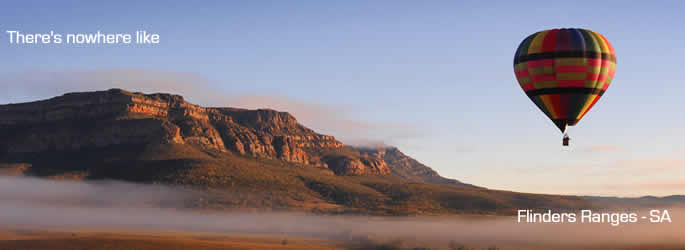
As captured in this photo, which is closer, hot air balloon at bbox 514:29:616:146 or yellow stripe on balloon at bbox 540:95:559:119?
hot air balloon at bbox 514:29:616:146

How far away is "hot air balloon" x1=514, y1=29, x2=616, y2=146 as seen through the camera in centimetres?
6956

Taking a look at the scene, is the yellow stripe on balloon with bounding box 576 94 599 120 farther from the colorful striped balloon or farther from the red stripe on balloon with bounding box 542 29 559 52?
the red stripe on balloon with bounding box 542 29 559 52

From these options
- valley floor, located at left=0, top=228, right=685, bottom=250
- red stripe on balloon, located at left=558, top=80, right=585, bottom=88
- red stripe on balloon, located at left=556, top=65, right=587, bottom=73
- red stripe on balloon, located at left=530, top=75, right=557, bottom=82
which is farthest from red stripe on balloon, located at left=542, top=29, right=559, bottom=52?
valley floor, located at left=0, top=228, right=685, bottom=250

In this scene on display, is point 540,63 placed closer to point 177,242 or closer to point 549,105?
point 549,105

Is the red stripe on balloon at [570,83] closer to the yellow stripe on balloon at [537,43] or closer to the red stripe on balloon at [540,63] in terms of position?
the red stripe on balloon at [540,63]

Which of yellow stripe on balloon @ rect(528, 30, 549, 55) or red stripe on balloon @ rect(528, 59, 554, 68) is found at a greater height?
yellow stripe on balloon @ rect(528, 30, 549, 55)

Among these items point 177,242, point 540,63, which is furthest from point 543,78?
point 177,242

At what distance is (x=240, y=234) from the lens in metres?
130

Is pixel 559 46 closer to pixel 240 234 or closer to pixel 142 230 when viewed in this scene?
pixel 240 234

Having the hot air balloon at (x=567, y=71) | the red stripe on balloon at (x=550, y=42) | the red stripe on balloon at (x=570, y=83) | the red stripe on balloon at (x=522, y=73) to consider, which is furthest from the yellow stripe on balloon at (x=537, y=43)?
the red stripe on balloon at (x=570, y=83)

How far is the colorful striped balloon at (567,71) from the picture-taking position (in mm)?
69562

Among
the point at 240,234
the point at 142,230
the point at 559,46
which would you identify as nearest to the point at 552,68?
the point at 559,46

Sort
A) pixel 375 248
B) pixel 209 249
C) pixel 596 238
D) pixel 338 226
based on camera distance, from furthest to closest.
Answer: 1. pixel 338 226
2. pixel 596 238
3. pixel 375 248
4. pixel 209 249

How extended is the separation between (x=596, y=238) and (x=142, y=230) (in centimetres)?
7343
